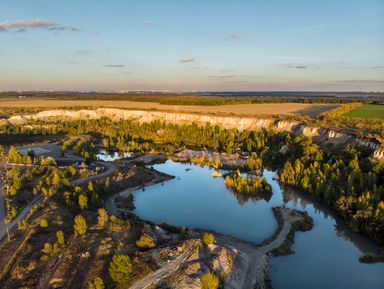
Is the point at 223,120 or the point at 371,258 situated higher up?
the point at 223,120

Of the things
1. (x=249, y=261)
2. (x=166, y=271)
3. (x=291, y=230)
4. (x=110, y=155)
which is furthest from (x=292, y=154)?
(x=166, y=271)

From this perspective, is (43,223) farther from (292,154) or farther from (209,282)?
(292,154)

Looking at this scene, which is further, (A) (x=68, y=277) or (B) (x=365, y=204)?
(B) (x=365, y=204)

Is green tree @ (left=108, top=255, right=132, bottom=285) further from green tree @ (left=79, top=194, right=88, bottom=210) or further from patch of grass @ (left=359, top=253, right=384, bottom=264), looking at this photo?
patch of grass @ (left=359, top=253, right=384, bottom=264)

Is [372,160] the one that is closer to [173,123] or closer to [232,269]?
[232,269]

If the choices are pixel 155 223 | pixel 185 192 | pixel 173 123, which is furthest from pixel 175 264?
pixel 173 123

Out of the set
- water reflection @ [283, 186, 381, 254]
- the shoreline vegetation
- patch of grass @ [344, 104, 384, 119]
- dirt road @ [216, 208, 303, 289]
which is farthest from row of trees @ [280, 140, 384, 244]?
patch of grass @ [344, 104, 384, 119]

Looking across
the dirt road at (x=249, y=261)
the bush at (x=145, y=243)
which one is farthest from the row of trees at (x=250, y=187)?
the bush at (x=145, y=243)
